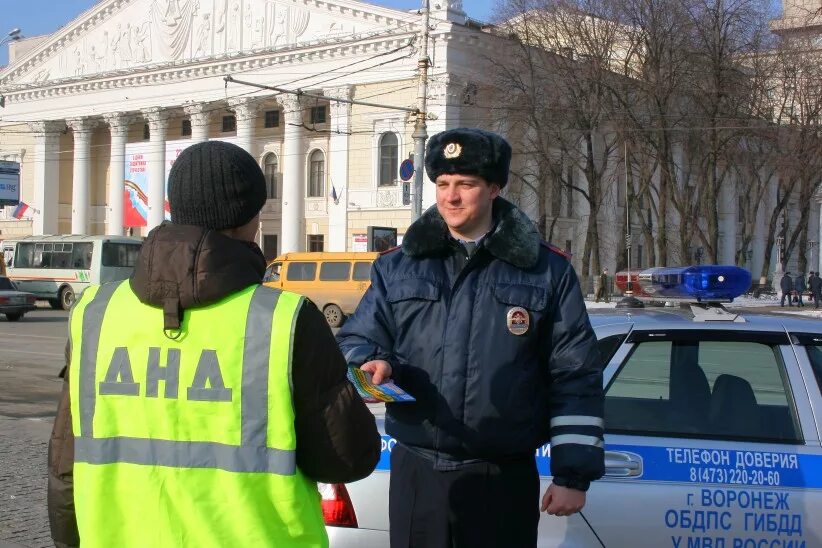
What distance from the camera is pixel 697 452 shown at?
3.84m

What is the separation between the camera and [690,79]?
126 feet

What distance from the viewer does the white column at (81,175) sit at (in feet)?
188

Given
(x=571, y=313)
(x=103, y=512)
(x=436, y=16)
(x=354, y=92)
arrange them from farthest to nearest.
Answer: (x=354, y=92) < (x=436, y=16) < (x=571, y=313) < (x=103, y=512)

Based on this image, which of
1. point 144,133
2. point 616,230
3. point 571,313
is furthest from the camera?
point 144,133

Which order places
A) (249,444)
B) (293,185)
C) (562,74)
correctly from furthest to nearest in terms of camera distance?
(293,185) → (562,74) → (249,444)

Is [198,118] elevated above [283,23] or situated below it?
below

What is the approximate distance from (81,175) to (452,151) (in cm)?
5786

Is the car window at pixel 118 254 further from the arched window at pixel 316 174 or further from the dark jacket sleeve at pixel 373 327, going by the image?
the dark jacket sleeve at pixel 373 327

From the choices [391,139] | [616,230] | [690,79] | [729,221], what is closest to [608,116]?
[690,79]

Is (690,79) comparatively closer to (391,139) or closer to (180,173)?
(391,139)

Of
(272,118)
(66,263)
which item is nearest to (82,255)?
(66,263)

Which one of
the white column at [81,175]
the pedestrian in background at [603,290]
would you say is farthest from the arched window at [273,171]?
the pedestrian in background at [603,290]

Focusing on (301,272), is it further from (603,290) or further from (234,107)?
(234,107)

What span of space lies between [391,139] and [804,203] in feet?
63.0
